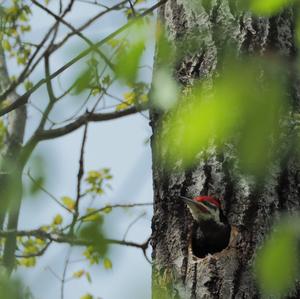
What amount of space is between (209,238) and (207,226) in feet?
0.19

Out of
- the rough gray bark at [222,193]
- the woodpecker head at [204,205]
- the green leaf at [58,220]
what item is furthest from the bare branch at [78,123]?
the woodpecker head at [204,205]

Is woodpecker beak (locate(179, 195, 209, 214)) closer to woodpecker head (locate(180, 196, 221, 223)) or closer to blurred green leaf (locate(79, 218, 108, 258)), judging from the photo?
woodpecker head (locate(180, 196, 221, 223))

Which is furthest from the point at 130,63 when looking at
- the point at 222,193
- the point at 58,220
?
the point at 58,220

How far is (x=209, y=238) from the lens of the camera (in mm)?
3367

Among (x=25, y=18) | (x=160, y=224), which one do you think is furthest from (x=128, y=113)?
(x=160, y=224)

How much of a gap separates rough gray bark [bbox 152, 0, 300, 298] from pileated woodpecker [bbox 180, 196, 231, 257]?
1.8 inches

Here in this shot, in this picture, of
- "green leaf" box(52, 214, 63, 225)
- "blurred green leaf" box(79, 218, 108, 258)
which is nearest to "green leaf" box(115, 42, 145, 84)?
"blurred green leaf" box(79, 218, 108, 258)

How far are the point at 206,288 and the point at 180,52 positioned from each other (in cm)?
140

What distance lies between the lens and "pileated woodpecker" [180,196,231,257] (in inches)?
124

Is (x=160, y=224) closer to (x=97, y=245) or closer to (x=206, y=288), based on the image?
(x=206, y=288)

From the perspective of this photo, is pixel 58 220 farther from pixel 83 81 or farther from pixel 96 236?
pixel 83 81

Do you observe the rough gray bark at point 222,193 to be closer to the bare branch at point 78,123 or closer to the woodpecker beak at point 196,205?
the woodpecker beak at point 196,205

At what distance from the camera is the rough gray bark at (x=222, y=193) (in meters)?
3.01

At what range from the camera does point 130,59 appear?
1.83 meters
